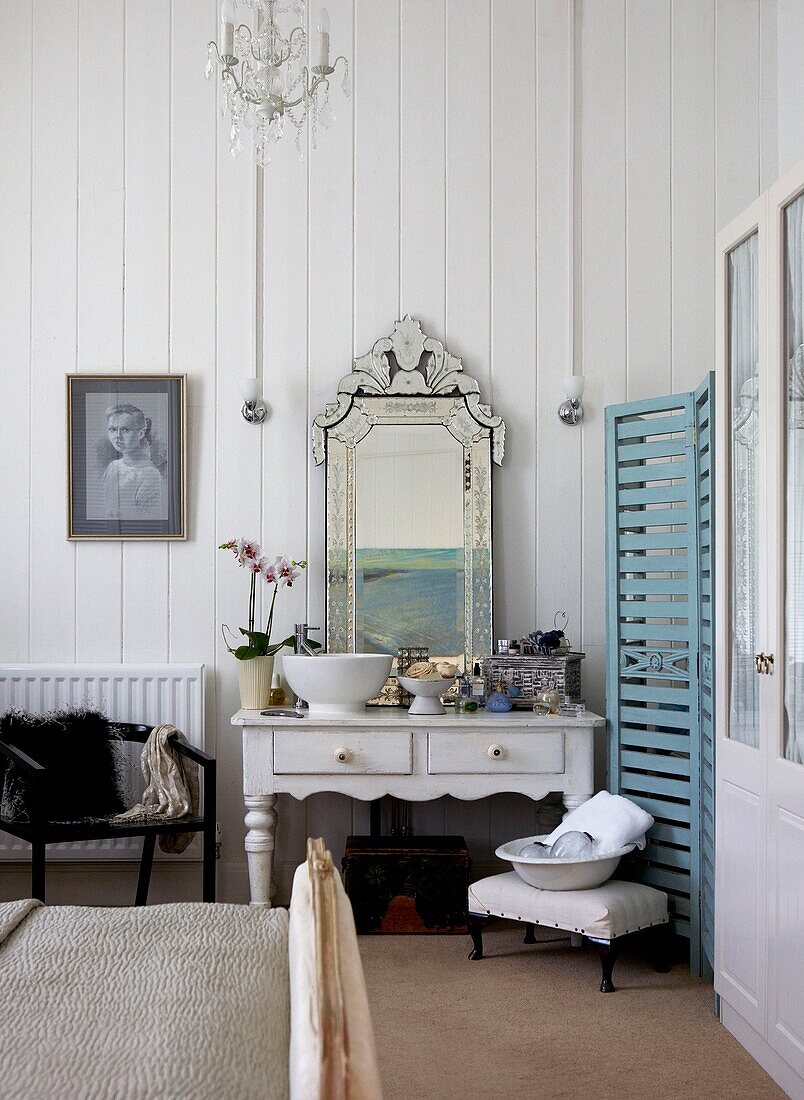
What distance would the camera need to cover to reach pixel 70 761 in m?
3.44

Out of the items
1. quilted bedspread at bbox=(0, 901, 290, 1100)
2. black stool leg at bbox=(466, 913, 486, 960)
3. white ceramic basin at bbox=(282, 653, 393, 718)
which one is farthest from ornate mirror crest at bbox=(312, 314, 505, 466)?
quilted bedspread at bbox=(0, 901, 290, 1100)

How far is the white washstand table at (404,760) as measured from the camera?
134 inches

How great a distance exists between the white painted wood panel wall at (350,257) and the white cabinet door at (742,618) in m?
1.13

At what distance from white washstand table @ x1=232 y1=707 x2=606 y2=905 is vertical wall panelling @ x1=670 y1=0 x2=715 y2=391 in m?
1.52

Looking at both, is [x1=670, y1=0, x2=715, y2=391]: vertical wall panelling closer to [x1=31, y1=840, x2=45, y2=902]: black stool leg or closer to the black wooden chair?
the black wooden chair

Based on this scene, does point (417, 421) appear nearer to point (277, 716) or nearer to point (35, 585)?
point (277, 716)

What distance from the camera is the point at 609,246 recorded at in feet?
13.1

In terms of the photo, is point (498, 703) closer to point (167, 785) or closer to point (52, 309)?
point (167, 785)

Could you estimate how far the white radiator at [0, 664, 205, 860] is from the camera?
12.5ft

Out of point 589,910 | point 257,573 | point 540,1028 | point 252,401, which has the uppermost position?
point 252,401

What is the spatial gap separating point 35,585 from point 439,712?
163cm

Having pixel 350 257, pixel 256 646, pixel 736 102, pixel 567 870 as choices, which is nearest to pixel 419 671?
pixel 256 646

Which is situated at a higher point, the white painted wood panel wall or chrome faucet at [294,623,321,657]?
the white painted wood panel wall

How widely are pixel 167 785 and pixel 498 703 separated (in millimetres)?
1155
